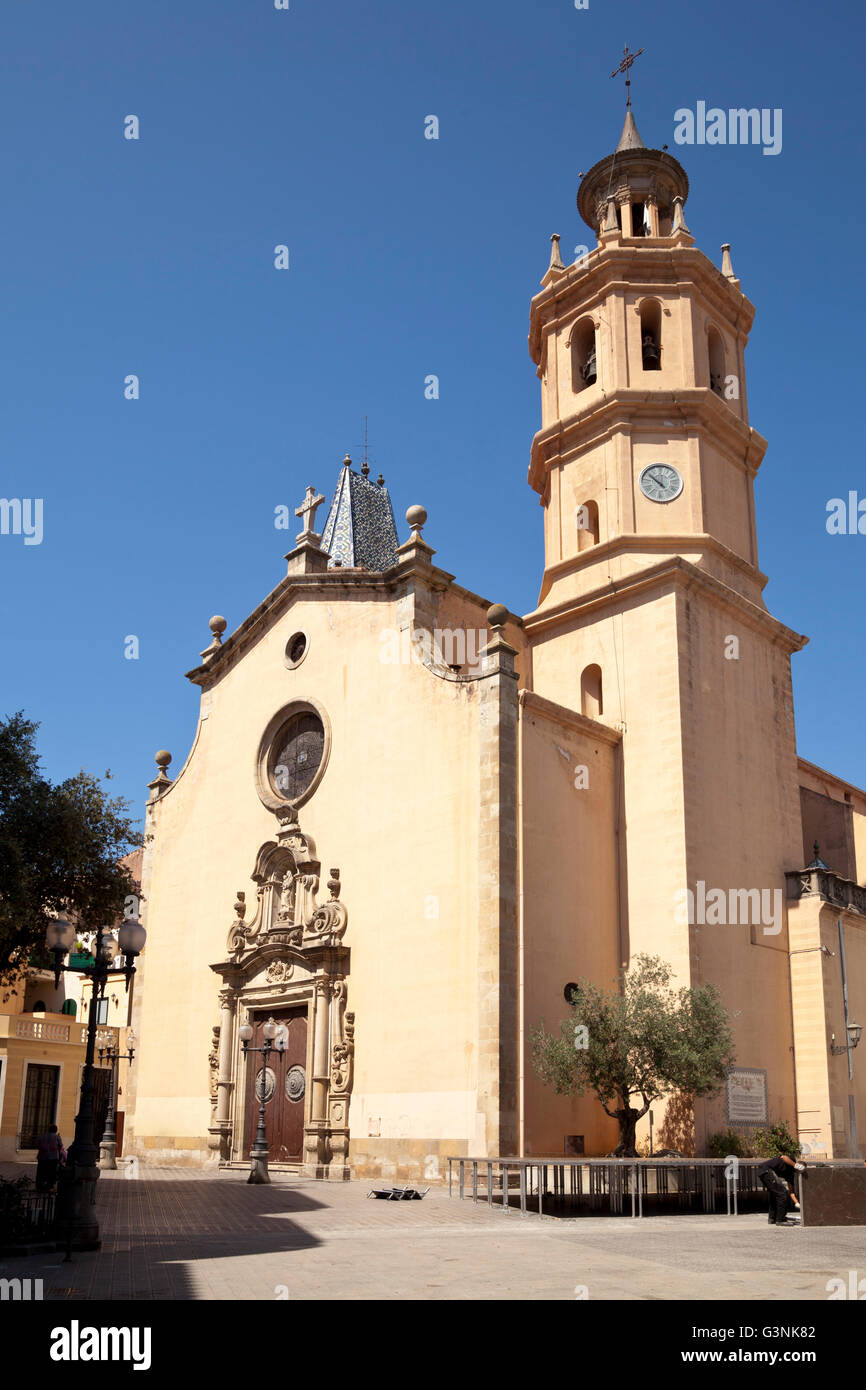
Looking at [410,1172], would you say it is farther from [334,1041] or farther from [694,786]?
[694,786]

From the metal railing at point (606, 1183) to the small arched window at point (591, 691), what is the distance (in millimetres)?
9900

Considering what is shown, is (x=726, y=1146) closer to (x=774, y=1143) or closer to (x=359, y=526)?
(x=774, y=1143)

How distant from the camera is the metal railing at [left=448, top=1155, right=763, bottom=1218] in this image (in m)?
17.2

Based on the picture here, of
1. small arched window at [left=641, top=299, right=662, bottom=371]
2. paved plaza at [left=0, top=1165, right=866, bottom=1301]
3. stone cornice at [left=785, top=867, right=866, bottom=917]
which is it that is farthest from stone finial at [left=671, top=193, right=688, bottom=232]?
paved plaza at [left=0, top=1165, right=866, bottom=1301]

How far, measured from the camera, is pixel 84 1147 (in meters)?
12.8

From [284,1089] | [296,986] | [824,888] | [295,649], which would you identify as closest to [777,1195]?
[824,888]

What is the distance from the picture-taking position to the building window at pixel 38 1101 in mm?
34500

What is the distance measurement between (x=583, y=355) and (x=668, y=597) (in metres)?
8.34

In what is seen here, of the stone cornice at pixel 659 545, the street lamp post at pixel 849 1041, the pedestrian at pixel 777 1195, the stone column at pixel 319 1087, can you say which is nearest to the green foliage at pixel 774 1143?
the street lamp post at pixel 849 1041

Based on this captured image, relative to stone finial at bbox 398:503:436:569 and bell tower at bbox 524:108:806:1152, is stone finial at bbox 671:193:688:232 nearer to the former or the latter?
bell tower at bbox 524:108:806:1152

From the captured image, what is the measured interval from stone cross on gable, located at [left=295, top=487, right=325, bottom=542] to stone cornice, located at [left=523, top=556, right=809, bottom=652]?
17.9ft

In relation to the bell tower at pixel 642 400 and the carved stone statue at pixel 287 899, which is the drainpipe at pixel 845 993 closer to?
the bell tower at pixel 642 400
